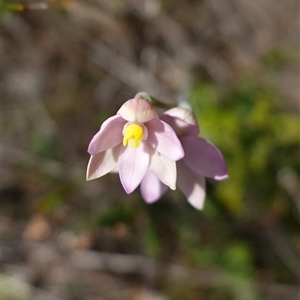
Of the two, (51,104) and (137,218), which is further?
(51,104)

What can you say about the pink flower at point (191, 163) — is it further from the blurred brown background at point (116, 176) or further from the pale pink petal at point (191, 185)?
the blurred brown background at point (116, 176)

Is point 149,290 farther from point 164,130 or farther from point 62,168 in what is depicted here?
point 164,130

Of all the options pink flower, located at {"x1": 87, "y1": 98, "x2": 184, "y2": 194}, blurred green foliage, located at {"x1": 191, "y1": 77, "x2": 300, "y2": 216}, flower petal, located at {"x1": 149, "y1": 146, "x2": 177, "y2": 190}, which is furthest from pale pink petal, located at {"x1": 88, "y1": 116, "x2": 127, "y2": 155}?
blurred green foliage, located at {"x1": 191, "y1": 77, "x2": 300, "y2": 216}

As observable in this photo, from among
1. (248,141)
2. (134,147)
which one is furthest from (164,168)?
(248,141)

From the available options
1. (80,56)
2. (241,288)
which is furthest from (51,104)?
(241,288)

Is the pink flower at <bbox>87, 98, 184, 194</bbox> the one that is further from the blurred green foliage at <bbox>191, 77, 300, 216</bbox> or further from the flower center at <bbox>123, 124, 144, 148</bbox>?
the blurred green foliage at <bbox>191, 77, 300, 216</bbox>
